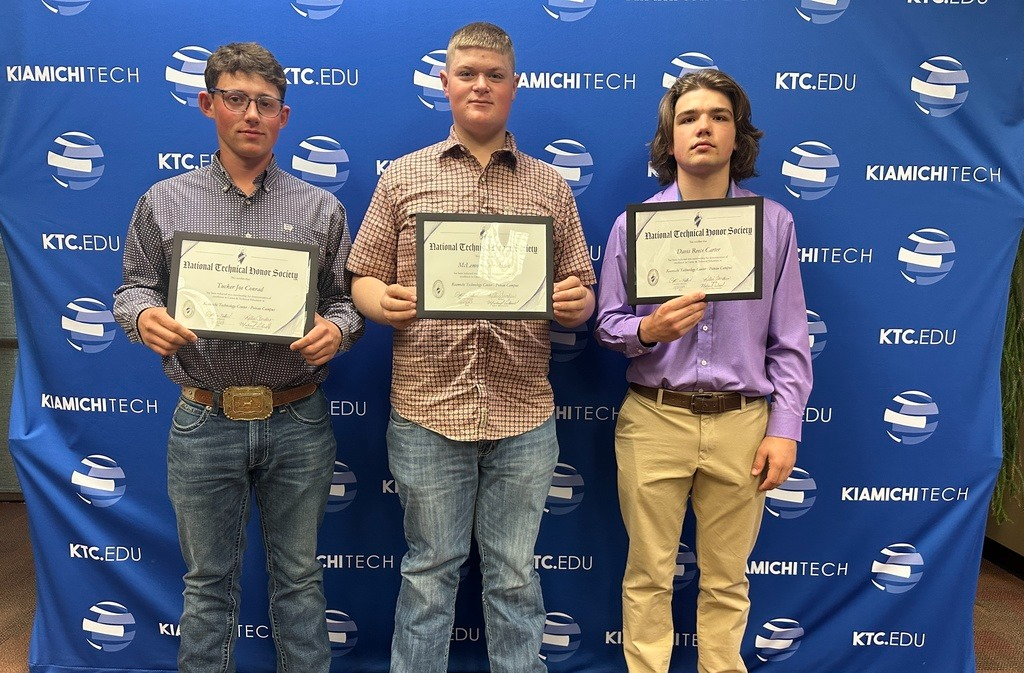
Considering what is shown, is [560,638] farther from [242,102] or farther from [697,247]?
[242,102]

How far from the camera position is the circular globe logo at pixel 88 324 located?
7.67ft

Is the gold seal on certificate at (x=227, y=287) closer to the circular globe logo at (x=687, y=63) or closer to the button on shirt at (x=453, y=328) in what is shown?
the button on shirt at (x=453, y=328)

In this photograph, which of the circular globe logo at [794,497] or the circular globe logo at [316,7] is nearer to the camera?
the circular globe logo at [316,7]

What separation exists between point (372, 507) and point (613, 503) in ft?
2.75

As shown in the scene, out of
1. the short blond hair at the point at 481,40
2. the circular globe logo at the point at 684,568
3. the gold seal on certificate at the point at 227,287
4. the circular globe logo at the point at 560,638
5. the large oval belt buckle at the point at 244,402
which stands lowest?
the circular globe logo at the point at 560,638

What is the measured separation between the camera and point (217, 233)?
70.4 inches

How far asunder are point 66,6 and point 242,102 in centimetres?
99

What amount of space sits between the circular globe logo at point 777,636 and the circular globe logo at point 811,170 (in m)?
1.48

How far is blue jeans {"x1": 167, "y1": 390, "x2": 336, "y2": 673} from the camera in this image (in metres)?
1.82

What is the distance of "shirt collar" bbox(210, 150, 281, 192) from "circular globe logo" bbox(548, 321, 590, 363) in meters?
0.99

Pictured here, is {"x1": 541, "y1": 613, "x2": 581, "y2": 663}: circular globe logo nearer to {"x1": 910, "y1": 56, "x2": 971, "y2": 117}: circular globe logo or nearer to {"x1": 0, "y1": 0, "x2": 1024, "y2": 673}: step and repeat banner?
{"x1": 0, "y1": 0, "x2": 1024, "y2": 673}: step and repeat banner

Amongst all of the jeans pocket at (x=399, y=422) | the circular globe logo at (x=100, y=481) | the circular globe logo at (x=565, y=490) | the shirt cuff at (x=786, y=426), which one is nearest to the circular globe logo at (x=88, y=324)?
the circular globe logo at (x=100, y=481)

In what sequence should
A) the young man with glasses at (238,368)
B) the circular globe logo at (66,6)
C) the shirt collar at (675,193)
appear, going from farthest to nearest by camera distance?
the circular globe logo at (66,6) < the shirt collar at (675,193) < the young man with glasses at (238,368)

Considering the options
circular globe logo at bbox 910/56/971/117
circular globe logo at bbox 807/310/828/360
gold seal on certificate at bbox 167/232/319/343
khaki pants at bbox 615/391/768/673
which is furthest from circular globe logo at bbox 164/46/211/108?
circular globe logo at bbox 910/56/971/117
